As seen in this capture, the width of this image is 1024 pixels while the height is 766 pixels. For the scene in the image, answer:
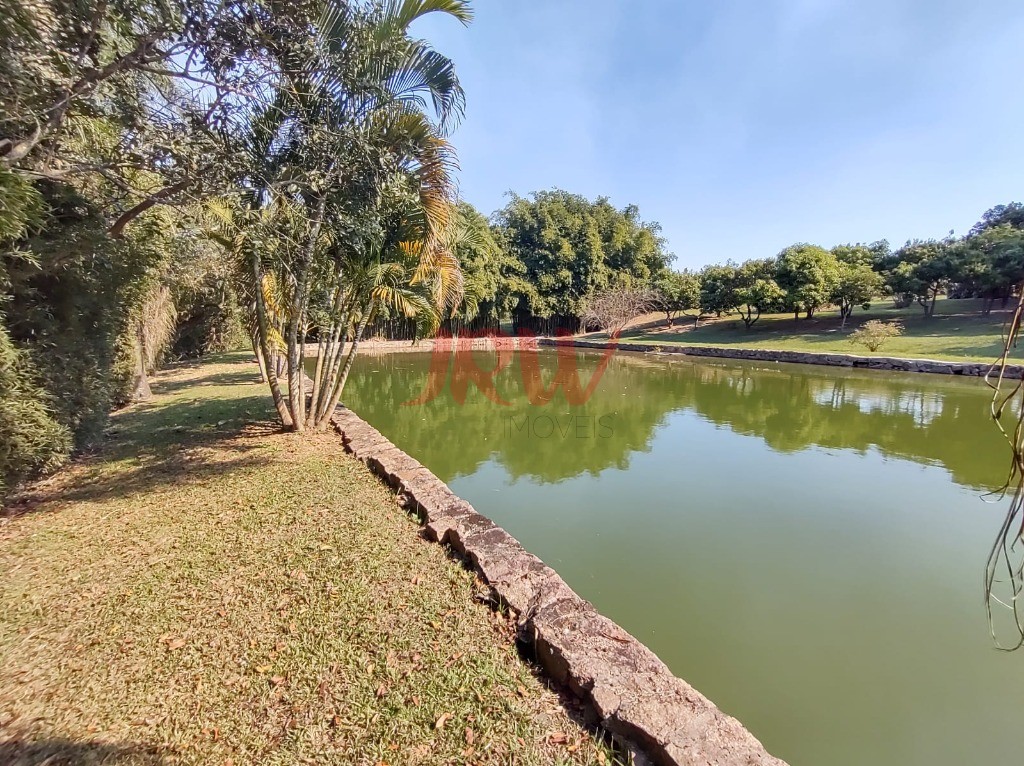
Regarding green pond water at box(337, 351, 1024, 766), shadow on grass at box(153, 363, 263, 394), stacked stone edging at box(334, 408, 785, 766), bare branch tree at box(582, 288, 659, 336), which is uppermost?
bare branch tree at box(582, 288, 659, 336)

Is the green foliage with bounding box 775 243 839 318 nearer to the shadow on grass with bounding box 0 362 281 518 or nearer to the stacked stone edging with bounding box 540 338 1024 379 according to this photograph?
the stacked stone edging with bounding box 540 338 1024 379

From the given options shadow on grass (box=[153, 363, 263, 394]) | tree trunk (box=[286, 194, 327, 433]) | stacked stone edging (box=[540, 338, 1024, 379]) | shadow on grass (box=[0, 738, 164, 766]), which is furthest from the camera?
stacked stone edging (box=[540, 338, 1024, 379])

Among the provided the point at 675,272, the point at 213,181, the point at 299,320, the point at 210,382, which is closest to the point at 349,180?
the point at 213,181

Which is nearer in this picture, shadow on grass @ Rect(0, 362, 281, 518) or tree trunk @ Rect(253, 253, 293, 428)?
shadow on grass @ Rect(0, 362, 281, 518)

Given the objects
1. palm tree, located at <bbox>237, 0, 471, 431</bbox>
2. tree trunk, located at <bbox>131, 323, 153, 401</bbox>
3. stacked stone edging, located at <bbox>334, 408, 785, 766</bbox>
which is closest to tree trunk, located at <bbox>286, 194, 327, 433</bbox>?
palm tree, located at <bbox>237, 0, 471, 431</bbox>

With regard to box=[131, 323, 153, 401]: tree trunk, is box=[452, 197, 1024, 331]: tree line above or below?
above

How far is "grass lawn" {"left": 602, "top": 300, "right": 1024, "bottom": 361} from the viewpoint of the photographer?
56.6 ft

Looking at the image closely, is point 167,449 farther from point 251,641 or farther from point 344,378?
point 251,641

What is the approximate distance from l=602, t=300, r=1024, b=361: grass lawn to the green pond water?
1037 cm

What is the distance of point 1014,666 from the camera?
274 centimetres

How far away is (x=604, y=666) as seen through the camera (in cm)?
214

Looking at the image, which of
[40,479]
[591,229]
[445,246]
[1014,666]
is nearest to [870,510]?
[1014,666]

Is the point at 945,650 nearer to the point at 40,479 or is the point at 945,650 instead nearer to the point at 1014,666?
the point at 1014,666

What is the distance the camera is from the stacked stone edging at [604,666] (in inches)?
70.4
